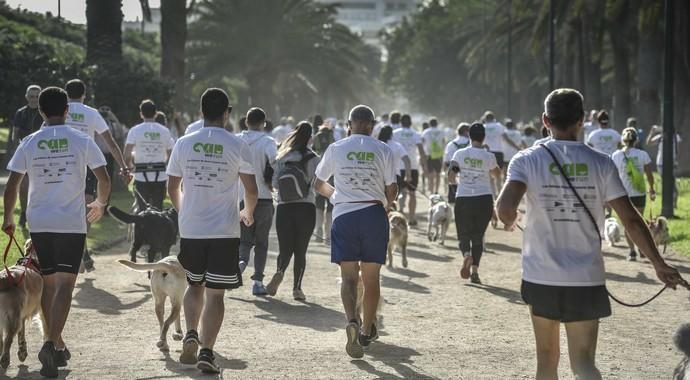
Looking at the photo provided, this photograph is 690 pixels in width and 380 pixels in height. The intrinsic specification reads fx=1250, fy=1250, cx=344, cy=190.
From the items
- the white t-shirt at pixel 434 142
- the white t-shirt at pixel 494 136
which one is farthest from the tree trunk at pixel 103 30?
the white t-shirt at pixel 494 136

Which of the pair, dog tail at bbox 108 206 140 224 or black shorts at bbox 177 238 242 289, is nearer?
black shorts at bbox 177 238 242 289

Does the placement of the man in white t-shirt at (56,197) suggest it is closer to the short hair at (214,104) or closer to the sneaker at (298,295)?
the short hair at (214,104)

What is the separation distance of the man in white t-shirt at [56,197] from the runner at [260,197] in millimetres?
4033

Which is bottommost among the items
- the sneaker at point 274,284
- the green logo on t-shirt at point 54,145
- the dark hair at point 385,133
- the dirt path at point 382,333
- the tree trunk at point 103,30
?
the dirt path at point 382,333

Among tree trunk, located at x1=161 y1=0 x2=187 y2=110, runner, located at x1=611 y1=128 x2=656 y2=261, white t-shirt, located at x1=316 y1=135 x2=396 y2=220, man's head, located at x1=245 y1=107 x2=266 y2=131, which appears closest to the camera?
white t-shirt, located at x1=316 y1=135 x2=396 y2=220

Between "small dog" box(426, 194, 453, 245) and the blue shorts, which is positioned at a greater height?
the blue shorts

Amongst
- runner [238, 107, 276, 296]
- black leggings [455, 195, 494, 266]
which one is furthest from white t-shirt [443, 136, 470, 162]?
runner [238, 107, 276, 296]

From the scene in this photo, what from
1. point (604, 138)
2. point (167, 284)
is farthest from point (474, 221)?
point (604, 138)

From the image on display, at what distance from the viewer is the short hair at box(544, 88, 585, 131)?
6211mm

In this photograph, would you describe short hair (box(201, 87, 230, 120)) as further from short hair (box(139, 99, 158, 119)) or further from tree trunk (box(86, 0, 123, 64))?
tree trunk (box(86, 0, 123, 64))

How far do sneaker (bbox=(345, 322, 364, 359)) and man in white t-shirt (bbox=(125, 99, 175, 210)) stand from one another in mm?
6668

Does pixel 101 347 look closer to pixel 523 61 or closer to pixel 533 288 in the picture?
pixel 533 288

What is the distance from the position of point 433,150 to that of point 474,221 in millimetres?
13032

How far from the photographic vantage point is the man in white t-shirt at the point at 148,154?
1523 cm
